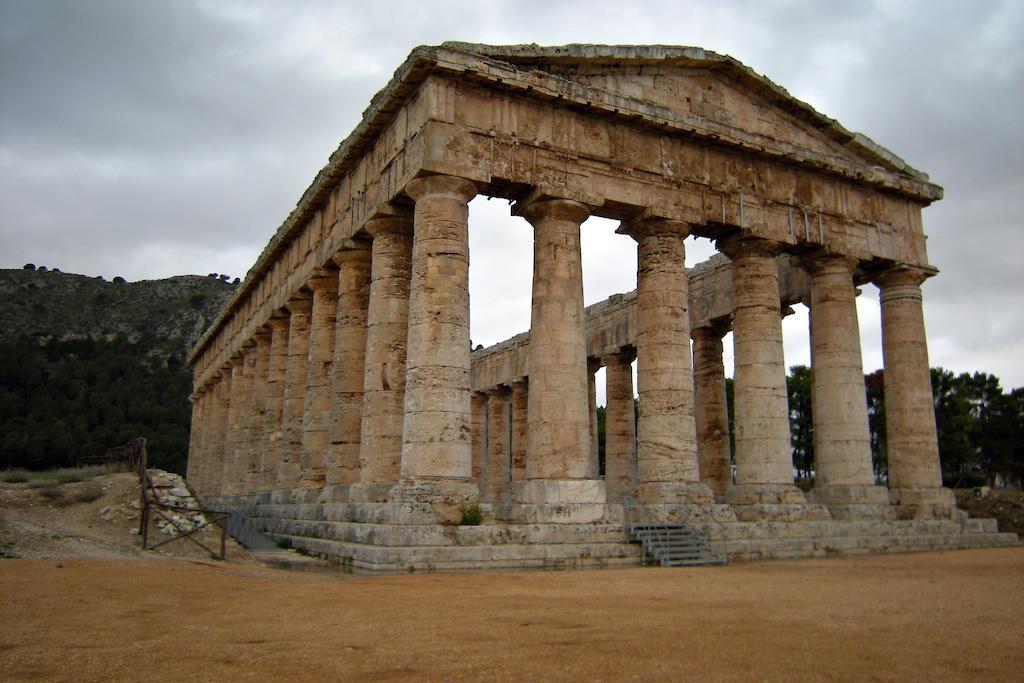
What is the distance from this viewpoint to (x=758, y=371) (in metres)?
20.2

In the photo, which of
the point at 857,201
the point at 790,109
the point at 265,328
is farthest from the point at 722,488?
the point at 265,328

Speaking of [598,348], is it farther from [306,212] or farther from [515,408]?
[306,212]

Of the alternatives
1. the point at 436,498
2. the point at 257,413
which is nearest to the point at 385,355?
the point at 436,498

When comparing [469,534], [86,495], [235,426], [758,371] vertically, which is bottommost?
[469,534]

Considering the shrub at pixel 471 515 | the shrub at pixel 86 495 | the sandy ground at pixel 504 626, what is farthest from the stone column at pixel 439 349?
the shrub at pixel 86 495

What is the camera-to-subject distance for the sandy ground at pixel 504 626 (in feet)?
19.9

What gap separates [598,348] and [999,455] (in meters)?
38.5

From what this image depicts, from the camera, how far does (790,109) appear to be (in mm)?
22219

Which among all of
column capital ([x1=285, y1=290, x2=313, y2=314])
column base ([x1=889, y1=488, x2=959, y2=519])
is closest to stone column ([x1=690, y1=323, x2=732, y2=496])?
column base ([x1=889, y1=488, x2=959, y2=519])

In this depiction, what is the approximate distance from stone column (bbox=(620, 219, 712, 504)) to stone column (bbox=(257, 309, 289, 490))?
13.3 meters

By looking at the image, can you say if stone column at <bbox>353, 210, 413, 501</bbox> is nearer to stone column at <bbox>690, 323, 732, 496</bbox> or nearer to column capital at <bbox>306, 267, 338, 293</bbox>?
column capital at <bbox>306, 267, 338, 293</bbox>

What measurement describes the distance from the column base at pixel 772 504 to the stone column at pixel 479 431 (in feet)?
68.0

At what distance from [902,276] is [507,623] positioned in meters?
19.9

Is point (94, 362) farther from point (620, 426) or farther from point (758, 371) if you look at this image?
point (758, 371)
